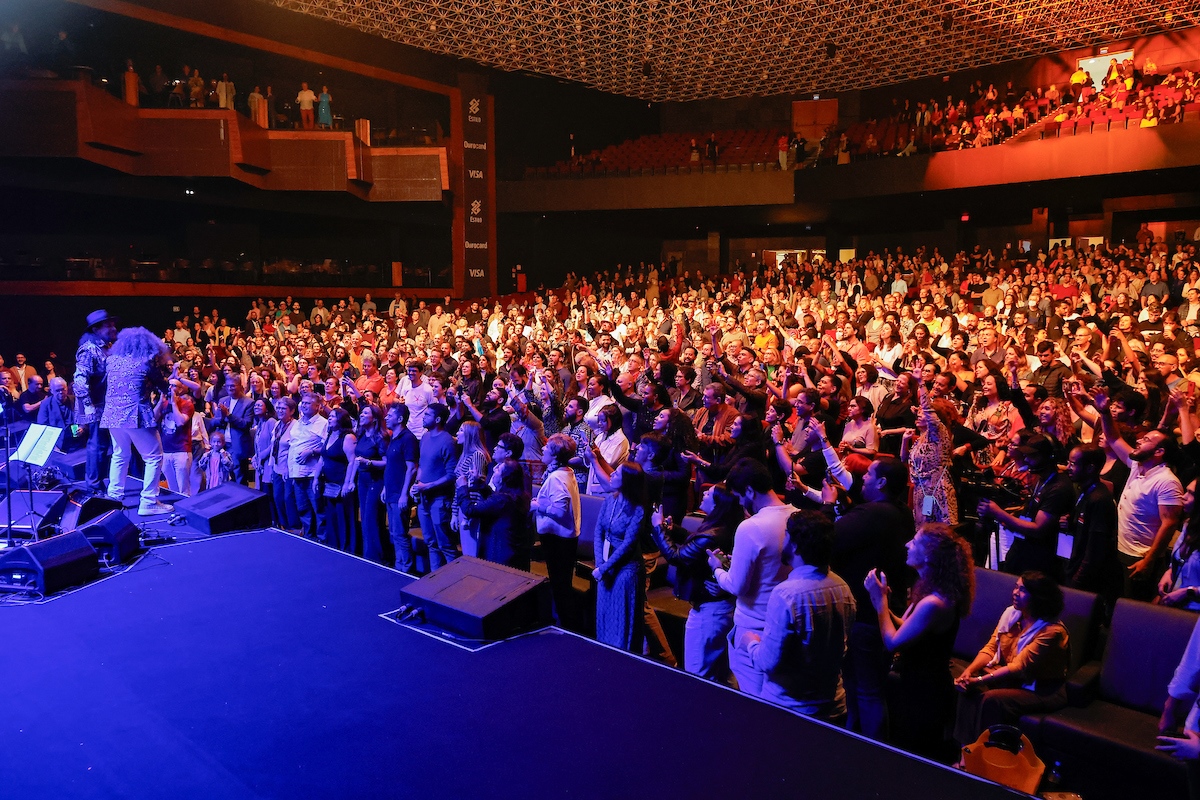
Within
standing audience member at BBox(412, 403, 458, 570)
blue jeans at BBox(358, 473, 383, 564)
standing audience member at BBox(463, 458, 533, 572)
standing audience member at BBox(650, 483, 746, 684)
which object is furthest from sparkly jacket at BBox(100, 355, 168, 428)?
standing audience member at BBox(650, 483, 746, 684)

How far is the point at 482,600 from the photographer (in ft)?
11.6

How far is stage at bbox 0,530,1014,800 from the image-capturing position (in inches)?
97.2

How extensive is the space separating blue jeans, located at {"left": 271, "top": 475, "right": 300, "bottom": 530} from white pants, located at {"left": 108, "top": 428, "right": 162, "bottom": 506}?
0.94 metres

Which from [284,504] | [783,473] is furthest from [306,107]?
[783,473]

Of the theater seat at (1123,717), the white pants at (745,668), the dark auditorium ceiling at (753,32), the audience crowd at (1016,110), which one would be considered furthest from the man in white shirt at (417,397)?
the audience crowd at (1016,110)

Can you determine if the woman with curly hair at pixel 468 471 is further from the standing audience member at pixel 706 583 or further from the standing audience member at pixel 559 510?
the standing audience member at pixel 706 583

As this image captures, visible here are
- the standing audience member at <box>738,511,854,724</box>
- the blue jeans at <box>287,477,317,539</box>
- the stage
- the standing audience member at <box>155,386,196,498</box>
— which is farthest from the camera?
the standing audience member at <box>155,386,196,498</box>

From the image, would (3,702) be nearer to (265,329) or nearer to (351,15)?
(265,329)

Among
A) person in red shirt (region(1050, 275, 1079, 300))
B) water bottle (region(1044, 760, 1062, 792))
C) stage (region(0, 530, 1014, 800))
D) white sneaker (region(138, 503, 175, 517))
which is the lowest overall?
water bottle (region(1044, 760, 1062, 792))

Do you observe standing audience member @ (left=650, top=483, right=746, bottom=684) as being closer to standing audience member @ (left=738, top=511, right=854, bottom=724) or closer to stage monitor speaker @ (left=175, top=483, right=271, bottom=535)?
standing audience member @ (left=738, top=511, right=854, bottom=724)

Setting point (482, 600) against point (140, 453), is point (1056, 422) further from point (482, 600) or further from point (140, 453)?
point (140, 453)

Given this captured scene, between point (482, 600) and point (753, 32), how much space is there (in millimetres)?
17816

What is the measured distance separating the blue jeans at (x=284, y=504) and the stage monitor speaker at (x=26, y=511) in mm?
1724

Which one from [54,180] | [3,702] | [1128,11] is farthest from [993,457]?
[54,180]
